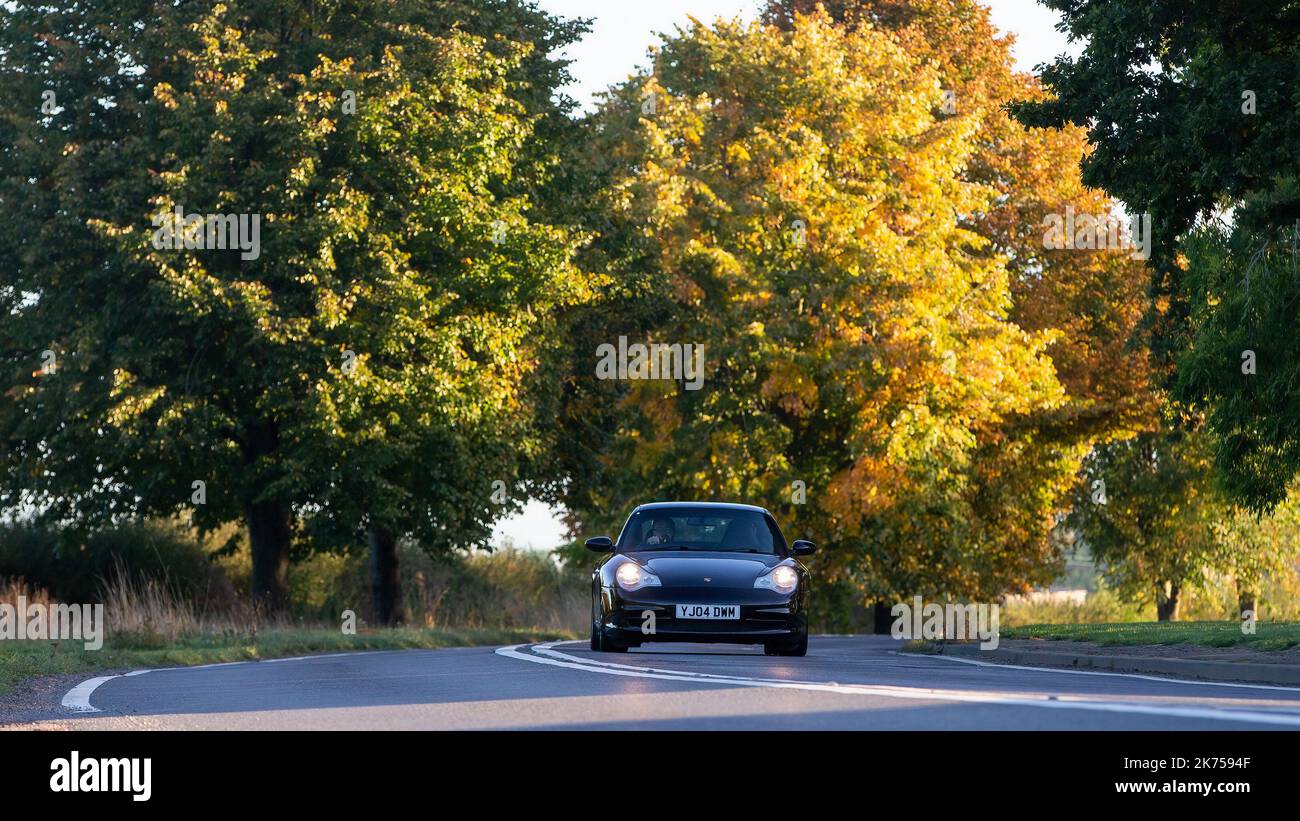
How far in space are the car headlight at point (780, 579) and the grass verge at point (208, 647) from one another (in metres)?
7.10

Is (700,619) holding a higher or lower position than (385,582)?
higher

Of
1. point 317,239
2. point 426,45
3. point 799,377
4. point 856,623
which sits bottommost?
point 856,623

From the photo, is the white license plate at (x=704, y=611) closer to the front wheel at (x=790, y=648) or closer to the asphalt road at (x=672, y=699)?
the asphalt road at (x=672, y=699)

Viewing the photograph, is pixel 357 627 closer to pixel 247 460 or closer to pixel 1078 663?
pixel 247 460

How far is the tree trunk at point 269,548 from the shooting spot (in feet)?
127

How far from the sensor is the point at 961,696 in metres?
11.6

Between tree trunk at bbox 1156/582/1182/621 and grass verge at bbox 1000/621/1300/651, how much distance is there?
1133 inches

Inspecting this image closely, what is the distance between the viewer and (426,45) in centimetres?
3784

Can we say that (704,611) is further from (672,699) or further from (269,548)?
(269,548)

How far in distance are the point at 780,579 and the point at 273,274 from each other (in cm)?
1951

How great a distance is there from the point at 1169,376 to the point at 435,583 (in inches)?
948

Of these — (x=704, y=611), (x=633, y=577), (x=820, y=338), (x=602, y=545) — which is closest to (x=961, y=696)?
(x=704, y=611)
